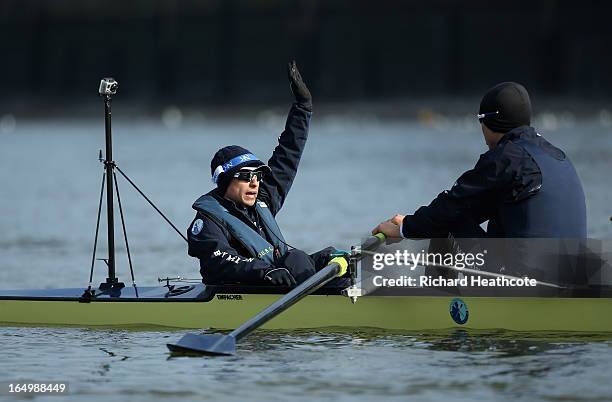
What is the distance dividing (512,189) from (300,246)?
10.4 meters

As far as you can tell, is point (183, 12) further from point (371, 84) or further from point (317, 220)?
point (317, 220)

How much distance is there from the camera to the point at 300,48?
81750 millimetres

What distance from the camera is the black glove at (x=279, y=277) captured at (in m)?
12.9

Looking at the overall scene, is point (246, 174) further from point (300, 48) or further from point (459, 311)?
point (300, 48)

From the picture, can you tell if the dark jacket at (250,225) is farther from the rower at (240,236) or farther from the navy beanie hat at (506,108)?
the navy beanie hat at (506,108)

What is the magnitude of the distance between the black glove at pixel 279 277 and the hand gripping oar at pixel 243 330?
0.41 meters

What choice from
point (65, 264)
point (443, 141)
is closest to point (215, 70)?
point (443, 141)

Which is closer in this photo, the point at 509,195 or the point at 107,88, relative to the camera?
the point at 509,195

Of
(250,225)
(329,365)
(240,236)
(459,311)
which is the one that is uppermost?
(250,225)

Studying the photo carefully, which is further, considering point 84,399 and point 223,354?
point 223,354

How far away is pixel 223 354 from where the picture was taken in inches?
482

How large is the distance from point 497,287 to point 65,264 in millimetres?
9316

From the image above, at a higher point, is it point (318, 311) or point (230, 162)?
point (230, 162)

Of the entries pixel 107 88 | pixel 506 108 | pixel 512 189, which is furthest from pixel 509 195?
pixel 107 88
